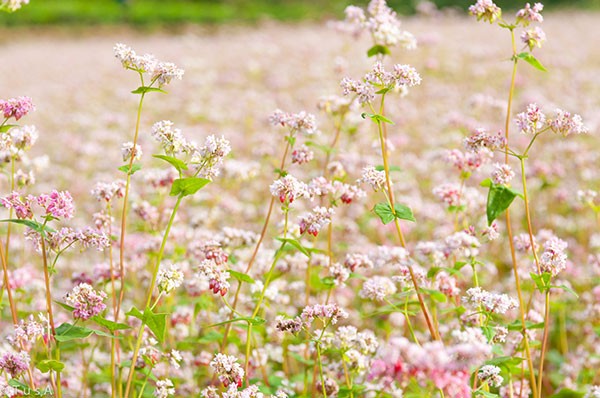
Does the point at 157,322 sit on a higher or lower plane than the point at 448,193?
lower

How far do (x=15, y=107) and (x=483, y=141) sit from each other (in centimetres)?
181

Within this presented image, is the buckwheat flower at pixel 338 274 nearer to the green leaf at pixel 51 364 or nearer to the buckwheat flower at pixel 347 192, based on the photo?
the buckwheat flower at pixel 347 192

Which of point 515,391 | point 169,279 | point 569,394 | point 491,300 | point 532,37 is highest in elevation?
point 532,37

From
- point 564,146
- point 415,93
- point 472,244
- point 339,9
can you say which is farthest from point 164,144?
point 339,9

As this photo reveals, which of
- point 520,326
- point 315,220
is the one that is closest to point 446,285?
point 520,326

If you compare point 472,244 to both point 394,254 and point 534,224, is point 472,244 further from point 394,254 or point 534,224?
point 534,224

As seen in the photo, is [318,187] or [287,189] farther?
[318,187]

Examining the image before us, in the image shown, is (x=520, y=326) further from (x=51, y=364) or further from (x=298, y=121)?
(x=51, y=364)

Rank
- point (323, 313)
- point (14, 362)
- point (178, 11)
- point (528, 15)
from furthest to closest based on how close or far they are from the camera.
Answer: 1. point (178, 11)
2. point (528, 15)
3. point (323, 313)
4. point (14, 362)

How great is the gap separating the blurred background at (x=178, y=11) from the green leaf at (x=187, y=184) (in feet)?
84.3

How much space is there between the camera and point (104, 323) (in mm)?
2568

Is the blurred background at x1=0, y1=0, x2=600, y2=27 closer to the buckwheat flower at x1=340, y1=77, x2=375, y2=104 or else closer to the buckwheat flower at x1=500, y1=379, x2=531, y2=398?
the buckwheat flower at x1=500, y1=379, x2=531, y2=398

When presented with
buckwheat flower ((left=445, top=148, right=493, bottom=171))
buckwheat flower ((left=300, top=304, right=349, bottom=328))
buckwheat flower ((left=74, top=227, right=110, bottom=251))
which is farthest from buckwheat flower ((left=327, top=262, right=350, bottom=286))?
buckwheat flower ((left=74, top=227, right=110, bottom=251))

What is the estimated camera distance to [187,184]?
8.52 ft
